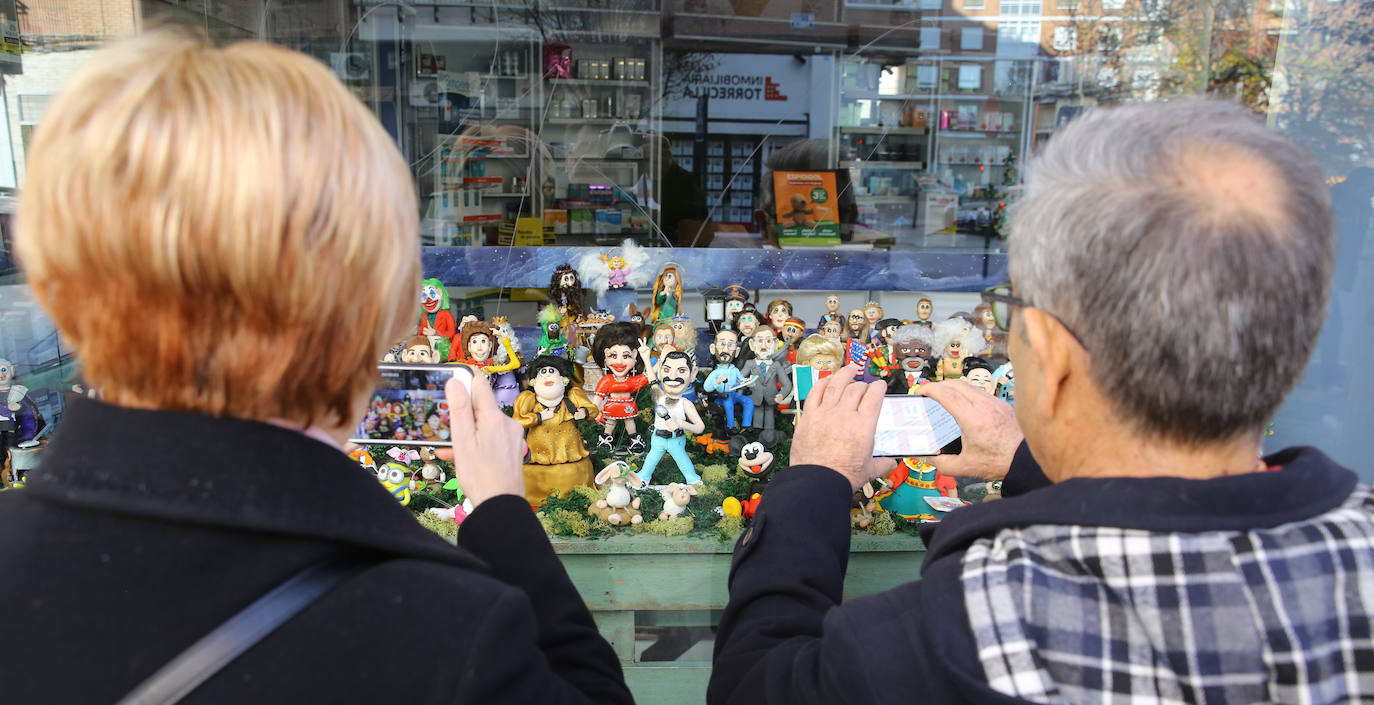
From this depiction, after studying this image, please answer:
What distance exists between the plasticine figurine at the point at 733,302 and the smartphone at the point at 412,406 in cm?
194

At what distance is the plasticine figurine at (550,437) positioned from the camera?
8.82ft

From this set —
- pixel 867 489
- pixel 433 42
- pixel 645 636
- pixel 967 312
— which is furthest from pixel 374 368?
pixel 433 42

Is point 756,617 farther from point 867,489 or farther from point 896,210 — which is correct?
point 896,210

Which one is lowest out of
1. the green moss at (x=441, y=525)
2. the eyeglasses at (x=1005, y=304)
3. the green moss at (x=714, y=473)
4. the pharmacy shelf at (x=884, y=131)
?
the green moss at (x=441, y=525)

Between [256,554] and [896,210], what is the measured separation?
697 centimetres

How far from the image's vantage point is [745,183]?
726 centimetres

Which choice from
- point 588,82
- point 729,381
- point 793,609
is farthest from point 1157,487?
point 588,82

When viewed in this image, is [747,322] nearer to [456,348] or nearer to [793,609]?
[456,348]

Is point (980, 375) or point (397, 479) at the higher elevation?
point (980, 375)

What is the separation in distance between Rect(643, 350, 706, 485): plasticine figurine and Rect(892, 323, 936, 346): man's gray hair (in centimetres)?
95

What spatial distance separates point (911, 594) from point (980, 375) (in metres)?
2.08

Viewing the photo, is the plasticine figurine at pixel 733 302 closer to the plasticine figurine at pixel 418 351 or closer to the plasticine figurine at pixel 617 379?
the plasticine figurine at pixel 617 379

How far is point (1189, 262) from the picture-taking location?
770mm

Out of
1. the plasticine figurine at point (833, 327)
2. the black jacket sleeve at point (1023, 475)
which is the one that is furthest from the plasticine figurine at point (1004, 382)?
the black jacket sleeve at point (1023, 475)
